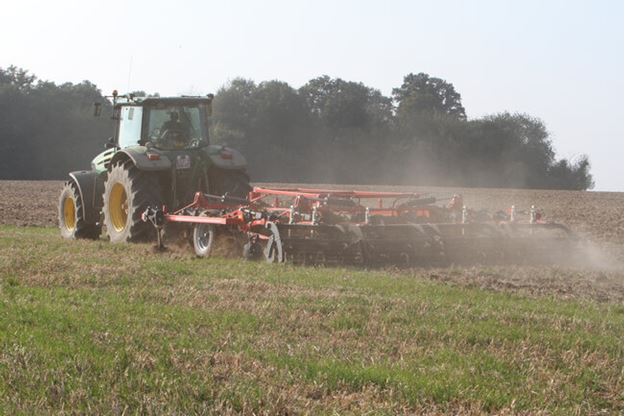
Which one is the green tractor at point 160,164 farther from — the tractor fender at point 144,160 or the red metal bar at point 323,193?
the red metal bar at point 323,193

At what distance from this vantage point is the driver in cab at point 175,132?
13.7m

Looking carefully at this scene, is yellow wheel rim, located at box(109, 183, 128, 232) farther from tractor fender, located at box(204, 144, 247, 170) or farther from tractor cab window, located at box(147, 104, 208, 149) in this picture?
tractor fender, located at box(204, 144, 247, 170)

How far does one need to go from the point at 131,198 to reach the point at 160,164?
63 centimetres

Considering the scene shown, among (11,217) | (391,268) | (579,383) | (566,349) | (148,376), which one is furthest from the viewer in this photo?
(11,217)

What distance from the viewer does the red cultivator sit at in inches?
439

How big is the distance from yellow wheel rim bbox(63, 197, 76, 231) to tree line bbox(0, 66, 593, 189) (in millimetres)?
34720

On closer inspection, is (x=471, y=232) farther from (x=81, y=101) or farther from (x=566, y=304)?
(x=81, y=101)

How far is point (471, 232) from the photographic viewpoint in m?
12.3

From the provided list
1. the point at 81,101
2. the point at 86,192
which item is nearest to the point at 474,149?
the point at 81,101

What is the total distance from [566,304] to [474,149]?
4359 centimetres

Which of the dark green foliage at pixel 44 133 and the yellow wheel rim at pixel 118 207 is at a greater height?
the dark green foliage at pixel 44 133

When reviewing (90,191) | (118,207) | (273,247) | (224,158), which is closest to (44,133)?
(90,191)

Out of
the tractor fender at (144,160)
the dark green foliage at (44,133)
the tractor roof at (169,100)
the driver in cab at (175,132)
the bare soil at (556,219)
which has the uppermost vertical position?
the dark green foliage at (44,133)

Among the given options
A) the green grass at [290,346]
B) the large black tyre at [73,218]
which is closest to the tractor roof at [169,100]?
the large black tyre at [73,218]
